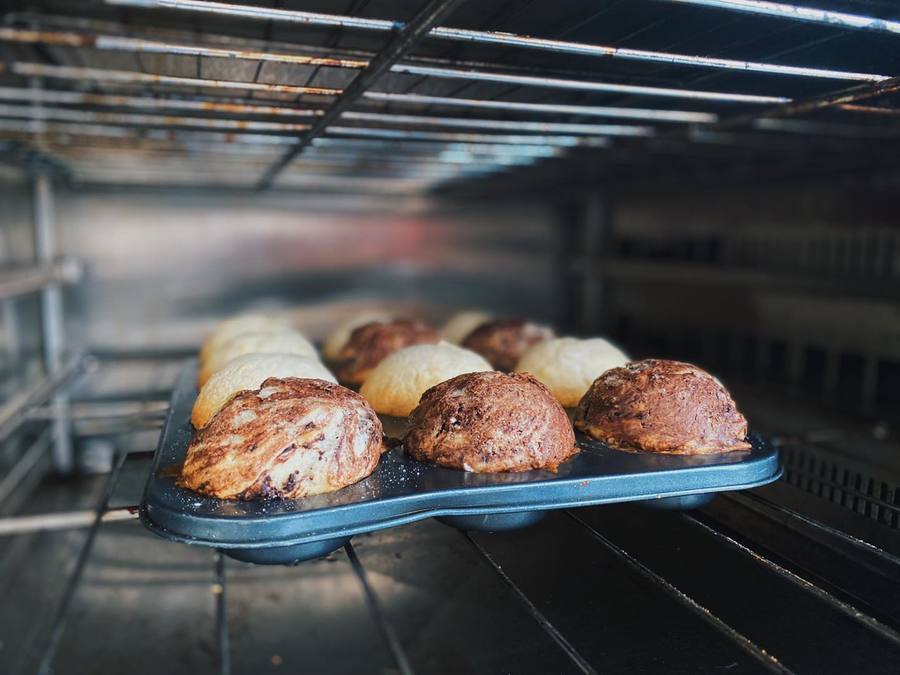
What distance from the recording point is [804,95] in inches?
52.2

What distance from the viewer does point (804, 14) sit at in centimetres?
91

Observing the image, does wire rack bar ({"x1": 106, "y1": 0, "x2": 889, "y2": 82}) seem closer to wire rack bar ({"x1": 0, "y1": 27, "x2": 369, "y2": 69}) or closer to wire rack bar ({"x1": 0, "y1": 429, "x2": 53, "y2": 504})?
wire rack bar ({"x1": 0, "y1": 27, "x2": 369, "y2": 69})

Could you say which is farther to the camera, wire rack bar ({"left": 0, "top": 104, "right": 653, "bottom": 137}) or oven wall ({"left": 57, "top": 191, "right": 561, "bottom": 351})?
oven wall ({"left": 57, "top": 191, "right": 561, "bottom": 351})

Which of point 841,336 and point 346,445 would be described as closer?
point 346,445

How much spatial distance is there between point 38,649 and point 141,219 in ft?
6.23

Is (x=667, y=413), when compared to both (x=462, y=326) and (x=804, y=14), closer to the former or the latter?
(x=804, y=14)

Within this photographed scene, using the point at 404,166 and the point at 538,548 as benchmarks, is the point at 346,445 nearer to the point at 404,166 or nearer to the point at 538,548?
the point at 538,548

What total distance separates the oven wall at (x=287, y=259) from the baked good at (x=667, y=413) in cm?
237

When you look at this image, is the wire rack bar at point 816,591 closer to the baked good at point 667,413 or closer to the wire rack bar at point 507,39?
the baked good at point 667,413

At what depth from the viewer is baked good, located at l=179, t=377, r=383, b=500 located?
105 cm

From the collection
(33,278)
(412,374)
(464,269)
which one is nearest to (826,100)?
(412,374)

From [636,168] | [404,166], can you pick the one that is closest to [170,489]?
[404,166]

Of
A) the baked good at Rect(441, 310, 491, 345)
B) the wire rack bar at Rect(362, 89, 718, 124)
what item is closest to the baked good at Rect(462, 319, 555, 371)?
the baked good at Rect(441, 310, 491, 345)

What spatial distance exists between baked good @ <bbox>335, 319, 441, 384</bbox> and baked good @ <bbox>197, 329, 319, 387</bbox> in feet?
0.45
